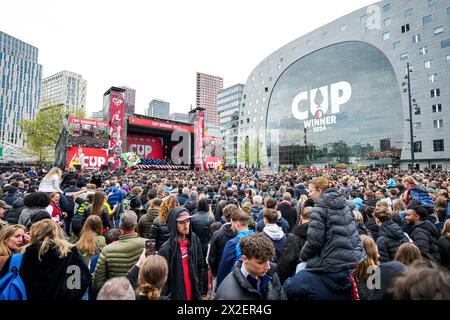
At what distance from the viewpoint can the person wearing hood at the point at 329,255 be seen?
7.37 feet

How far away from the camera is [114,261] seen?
2.97 m

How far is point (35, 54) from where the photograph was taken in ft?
386

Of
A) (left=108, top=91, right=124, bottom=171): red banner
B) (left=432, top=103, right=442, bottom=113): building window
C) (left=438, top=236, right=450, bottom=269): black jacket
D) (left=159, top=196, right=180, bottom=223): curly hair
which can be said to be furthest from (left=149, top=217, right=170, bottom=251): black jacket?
(left=432, top=103, right=442, bottom=113): building window

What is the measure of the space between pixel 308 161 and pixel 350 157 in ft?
30.5

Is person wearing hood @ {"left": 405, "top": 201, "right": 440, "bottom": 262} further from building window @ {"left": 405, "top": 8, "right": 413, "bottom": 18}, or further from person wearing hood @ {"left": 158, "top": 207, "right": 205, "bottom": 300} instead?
building window @ {"left": 405, "top": 8, "right": 413, "bottom": 18}

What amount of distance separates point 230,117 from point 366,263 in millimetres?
109748

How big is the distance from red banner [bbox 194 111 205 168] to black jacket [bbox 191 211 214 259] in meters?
33.4

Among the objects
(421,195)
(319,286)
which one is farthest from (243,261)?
(421,195)

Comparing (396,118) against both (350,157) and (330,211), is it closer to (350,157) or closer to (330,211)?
(350,157)

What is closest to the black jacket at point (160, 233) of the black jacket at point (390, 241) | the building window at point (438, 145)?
the black jacket at point (390, 241)

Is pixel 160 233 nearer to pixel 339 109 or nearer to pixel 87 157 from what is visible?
pixel 87 157

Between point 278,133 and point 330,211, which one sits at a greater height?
point 278,133
